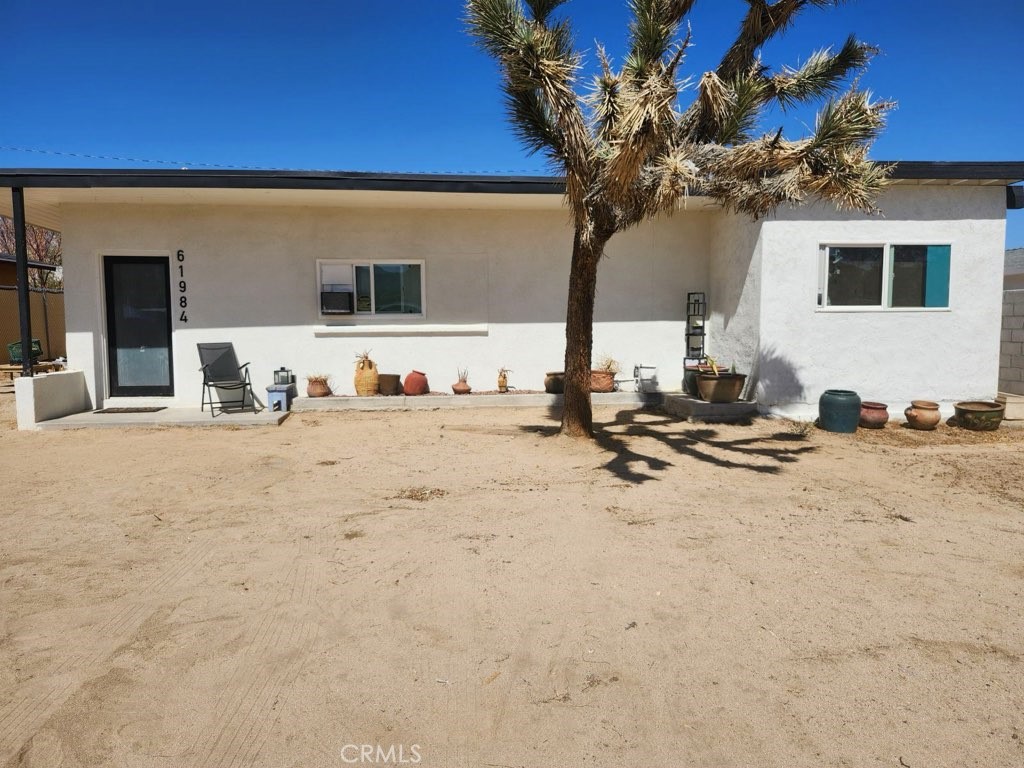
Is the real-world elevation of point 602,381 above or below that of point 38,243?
below

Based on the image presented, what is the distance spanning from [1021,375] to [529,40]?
429 inches

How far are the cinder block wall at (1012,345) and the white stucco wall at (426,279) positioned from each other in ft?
18.6

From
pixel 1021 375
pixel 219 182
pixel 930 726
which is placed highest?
pixel 219 182

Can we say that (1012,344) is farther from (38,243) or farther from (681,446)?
(38,243)

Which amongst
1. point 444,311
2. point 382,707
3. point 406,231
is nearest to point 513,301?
point 444,311

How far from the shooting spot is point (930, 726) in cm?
248

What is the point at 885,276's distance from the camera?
9.08 metres

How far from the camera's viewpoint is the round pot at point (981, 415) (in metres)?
8.46

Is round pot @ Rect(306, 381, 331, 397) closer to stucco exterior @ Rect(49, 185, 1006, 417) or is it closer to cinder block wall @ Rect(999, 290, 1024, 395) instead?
stucco exterior @ Rect(49, 185, 1006, 417)

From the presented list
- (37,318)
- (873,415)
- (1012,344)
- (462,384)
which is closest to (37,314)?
(37,318)

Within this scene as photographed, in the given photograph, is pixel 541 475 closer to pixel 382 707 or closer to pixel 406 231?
pixel 382 707

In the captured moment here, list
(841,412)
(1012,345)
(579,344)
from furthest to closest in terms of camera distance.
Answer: (1012,345)
(841,412)
(579,344)

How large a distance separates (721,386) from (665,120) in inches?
181

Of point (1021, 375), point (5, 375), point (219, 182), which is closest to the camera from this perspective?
point (219, 182)
